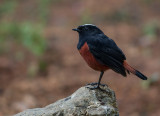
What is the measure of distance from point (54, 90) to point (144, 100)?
7.58 ft

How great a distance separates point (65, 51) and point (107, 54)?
5967mm

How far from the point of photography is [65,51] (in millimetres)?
11281

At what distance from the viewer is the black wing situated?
17.4 ft

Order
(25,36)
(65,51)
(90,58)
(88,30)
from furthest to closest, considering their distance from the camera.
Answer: (65,51) < (25,36) < (88,30) < (90,58)

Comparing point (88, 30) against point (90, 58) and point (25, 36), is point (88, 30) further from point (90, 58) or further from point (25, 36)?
point (25, 36)

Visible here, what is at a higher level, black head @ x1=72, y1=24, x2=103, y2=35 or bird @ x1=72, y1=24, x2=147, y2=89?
black head @ x1=72, y1=24, x2=103, y2=35

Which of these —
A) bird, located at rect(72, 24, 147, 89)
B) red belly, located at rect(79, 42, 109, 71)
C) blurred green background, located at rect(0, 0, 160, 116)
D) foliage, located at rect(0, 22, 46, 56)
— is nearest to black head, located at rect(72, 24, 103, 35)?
bird, located at rect(72, 24, 147, 89)

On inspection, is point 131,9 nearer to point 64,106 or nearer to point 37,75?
point 37,75

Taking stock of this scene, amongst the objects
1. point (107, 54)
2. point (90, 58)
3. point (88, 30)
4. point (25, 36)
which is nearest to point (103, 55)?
point (107, 54)

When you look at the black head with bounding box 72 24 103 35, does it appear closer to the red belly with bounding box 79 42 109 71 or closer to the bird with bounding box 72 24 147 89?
the bird with bounding box 72 24 147 89

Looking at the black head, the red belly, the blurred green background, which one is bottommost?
the red belly

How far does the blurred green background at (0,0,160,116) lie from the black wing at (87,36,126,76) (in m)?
2.89

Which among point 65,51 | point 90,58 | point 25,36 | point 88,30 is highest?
point 25,36

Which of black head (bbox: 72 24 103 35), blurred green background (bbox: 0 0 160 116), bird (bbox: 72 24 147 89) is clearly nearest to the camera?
bird (bbox: 72 24 147 89)
